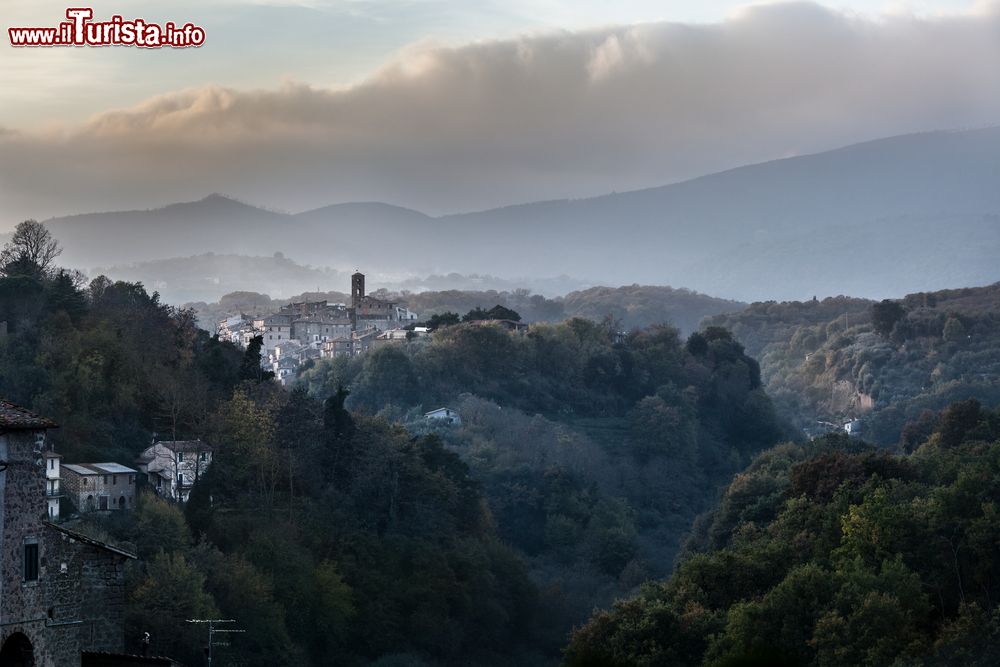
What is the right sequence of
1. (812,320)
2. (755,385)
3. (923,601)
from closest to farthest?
(923,601)
(755,385)
(812,320)

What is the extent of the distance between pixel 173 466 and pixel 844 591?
17011mm

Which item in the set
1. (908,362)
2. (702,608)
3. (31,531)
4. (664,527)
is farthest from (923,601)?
(908,362)

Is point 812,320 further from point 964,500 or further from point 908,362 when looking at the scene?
point 964,500

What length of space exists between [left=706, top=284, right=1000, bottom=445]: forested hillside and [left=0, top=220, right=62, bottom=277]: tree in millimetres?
38333

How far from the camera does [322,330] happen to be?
316 ft

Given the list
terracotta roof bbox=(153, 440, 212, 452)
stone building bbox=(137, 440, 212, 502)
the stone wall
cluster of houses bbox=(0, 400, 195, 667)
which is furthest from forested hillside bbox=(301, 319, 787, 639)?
the stone wall

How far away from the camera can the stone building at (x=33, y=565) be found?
20828 millimetres

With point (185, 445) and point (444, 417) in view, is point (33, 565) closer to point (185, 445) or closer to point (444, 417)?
point (185, 445)

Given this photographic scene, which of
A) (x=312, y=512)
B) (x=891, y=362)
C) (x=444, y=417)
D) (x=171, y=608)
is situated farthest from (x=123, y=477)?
(x=891, y=362)

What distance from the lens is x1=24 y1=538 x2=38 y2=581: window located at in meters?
21.2

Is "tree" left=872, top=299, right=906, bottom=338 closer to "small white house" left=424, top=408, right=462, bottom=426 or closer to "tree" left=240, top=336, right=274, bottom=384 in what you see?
"small white house" left=424, top=408, right=462, bottom=426

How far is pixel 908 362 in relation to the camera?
9631 cm

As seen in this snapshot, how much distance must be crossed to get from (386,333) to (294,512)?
44.0m

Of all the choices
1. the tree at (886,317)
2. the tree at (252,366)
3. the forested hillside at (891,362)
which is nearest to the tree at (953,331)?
the forested hillside at (891,362)
